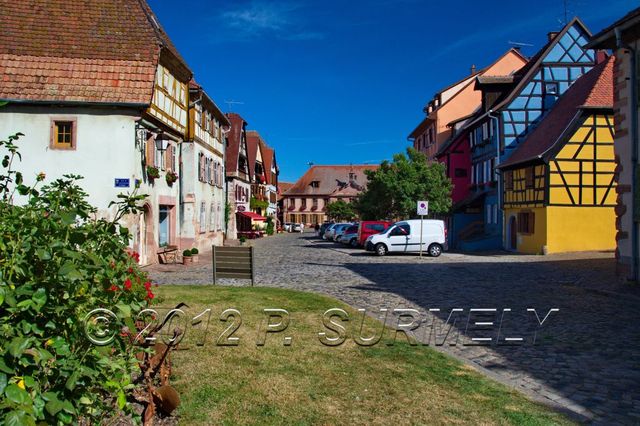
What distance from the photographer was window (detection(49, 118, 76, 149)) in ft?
62.5

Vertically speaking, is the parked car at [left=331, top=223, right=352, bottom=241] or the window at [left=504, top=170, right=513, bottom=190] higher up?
the window at [left=504, top=170, right=513, bottom=190]

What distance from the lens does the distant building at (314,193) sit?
10356 cm

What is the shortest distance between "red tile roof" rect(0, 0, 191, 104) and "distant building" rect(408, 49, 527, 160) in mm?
34233

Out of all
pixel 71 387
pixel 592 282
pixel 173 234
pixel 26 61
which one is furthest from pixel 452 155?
pixel 71 387

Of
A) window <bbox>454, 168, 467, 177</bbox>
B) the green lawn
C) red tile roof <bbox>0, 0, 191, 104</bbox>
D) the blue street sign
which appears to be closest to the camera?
the green lawn

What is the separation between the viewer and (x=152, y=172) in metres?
21.0

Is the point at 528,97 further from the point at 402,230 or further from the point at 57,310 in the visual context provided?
the point at 57,310

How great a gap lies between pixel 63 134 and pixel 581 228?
2468cm

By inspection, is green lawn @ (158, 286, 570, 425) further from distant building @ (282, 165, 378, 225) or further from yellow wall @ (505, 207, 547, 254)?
distant building @ (282, 165, 378, 225)

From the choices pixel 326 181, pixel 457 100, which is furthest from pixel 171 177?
pixel 326 181

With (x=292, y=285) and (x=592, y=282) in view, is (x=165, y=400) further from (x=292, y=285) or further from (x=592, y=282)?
(x=592, y=282)

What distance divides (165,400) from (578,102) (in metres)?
29.6

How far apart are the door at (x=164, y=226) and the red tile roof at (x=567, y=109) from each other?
61.6 feet

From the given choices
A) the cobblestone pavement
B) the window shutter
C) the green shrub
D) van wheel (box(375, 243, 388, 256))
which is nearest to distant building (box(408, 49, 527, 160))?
van wheel (box(375, 243, 388, 256))
